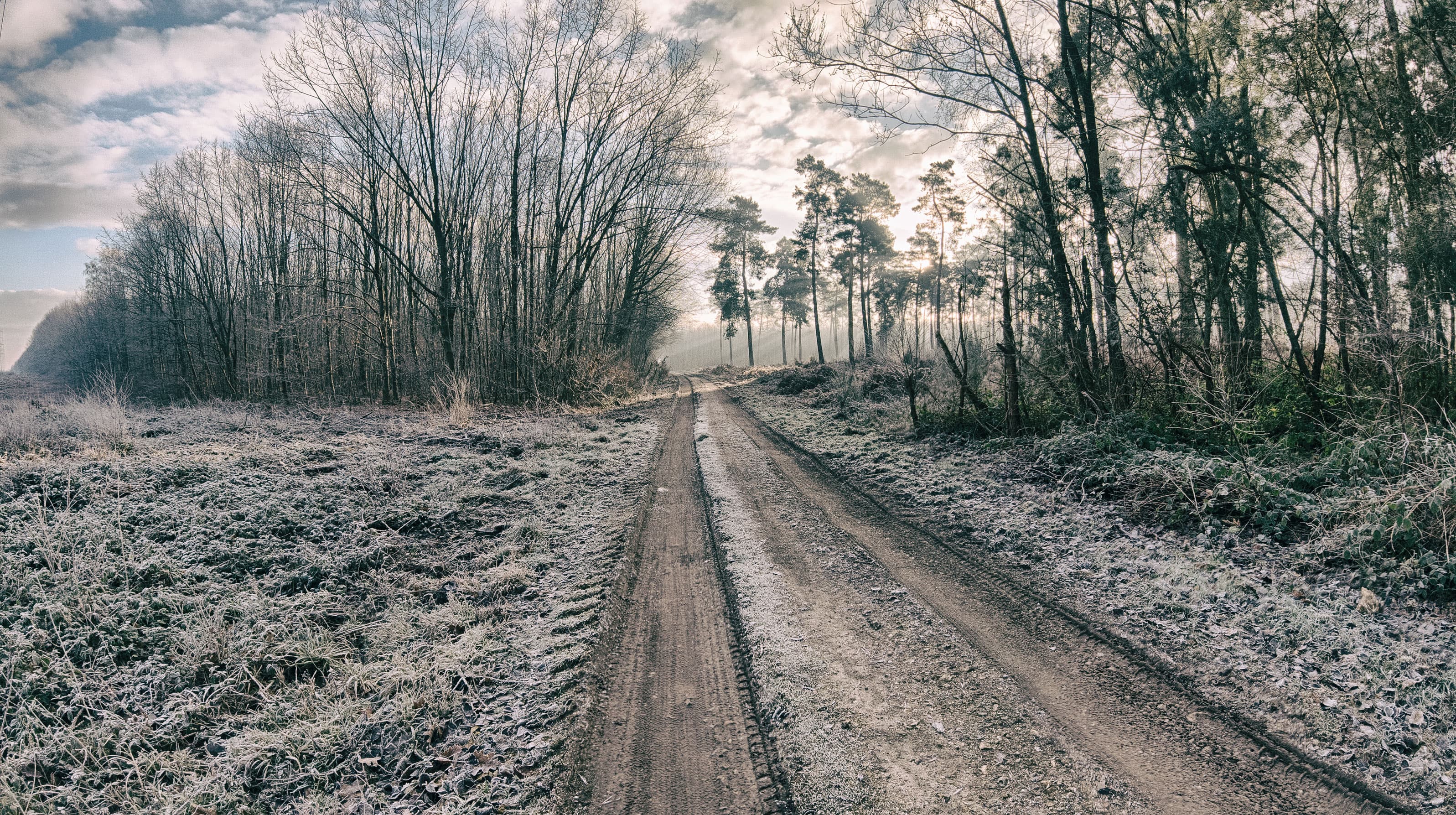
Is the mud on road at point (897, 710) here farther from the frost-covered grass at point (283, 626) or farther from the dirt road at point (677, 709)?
the frost-covered grass at point (283, 626)

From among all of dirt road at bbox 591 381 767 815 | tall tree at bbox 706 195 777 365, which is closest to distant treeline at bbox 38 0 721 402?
tall tree at bbox 706 195 777 365

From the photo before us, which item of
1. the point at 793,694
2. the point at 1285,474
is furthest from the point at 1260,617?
the point at 793,694

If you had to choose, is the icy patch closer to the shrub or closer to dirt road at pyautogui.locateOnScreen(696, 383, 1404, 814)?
dirt road at pyautogui.locateOnScreen(696, 383, 1404, 814)

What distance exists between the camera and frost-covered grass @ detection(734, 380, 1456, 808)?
7.97 feet

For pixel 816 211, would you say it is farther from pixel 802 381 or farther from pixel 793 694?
pixel 793 694

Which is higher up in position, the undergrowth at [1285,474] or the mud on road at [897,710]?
the undergrowth at [1285,474]

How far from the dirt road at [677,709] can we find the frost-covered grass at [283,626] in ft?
0.94

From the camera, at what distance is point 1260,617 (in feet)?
11.1

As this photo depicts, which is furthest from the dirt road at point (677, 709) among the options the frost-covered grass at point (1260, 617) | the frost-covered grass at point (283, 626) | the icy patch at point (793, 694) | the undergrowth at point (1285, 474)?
the undergrowth at point (1285, 474)

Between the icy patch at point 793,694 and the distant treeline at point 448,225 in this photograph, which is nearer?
the icy patch at point 793,694

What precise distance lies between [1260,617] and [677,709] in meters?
3.65

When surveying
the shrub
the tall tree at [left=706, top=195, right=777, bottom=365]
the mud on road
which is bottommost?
the mud on road

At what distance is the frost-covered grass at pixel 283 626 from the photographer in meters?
2.58

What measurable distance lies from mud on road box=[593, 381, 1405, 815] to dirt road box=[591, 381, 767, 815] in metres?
0.01
